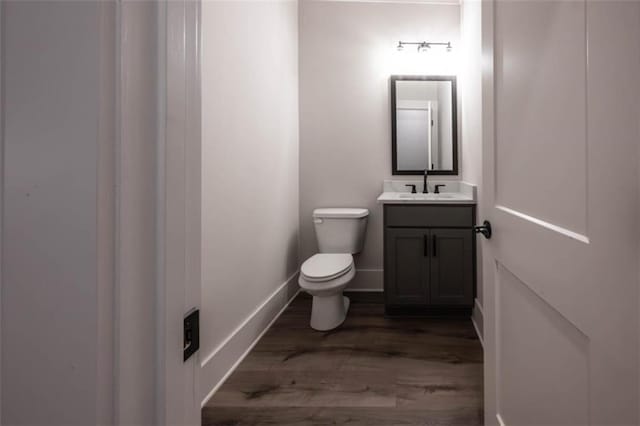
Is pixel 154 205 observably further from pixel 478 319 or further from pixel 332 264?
pixel 478 319

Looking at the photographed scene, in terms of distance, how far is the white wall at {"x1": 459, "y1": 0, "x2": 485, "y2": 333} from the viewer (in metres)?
2.34

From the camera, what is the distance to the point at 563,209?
2.41ft

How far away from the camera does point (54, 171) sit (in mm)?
343

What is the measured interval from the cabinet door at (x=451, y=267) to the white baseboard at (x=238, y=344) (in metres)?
1.09

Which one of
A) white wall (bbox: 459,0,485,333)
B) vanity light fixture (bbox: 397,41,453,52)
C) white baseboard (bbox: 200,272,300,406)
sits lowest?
white baseboard (bbox: 200,272,300,406)

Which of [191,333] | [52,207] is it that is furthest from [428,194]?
[52,207]

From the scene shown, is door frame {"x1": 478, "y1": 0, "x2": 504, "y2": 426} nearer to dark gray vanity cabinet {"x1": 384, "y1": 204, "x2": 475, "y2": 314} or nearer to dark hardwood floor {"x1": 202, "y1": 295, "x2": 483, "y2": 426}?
dark hardwood floor {"x1": 202, "y1": 295, "x2": 483, "y2": 426}

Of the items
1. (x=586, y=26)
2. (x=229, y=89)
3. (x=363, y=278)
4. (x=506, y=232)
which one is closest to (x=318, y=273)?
(x=363, y=278)

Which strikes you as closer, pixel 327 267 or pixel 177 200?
pixel 177 200

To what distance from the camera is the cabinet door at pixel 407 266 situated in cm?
265

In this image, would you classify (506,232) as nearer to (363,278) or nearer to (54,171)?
(54,171)

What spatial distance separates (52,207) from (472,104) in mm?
2669

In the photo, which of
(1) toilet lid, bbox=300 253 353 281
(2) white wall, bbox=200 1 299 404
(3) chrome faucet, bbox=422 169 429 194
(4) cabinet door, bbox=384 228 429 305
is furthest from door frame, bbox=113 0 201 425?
(3) chrome faucet, bbox=422 169 429 194

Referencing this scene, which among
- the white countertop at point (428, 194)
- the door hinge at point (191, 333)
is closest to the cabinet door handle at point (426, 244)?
the white countertop at point (428, 194)
